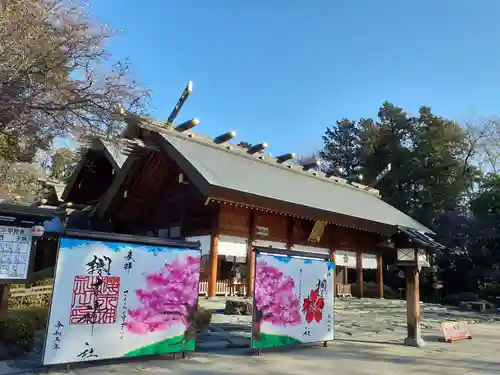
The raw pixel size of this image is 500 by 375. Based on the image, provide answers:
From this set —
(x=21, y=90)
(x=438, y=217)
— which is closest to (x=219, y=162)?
(x=21, y=90)

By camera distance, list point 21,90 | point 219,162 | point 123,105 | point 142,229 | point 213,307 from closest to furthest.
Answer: point 21,90, point 123,105, point 213,307, point 219,162, point 142,229

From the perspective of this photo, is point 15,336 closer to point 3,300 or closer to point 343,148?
point 3,300

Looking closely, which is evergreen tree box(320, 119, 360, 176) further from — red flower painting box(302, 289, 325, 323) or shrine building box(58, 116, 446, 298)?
red flower painting box(302, 289, 325, 323)

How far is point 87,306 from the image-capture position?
520 cm

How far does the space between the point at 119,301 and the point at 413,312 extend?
20.1 ft

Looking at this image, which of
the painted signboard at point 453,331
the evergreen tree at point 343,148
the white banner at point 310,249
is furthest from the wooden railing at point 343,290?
the evergreen tree at point 343,148

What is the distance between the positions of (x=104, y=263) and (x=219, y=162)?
342 inches

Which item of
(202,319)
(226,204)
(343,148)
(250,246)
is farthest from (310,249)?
(343,148)

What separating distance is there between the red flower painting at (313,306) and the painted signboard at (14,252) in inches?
181

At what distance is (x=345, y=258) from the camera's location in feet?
54.2

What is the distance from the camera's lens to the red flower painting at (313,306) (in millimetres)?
7379

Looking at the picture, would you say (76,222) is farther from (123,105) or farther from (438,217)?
(438,217)

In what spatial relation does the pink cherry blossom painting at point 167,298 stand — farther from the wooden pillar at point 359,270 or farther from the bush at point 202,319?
the wooden pillar at point 359,270

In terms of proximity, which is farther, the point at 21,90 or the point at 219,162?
the point at 219,162
